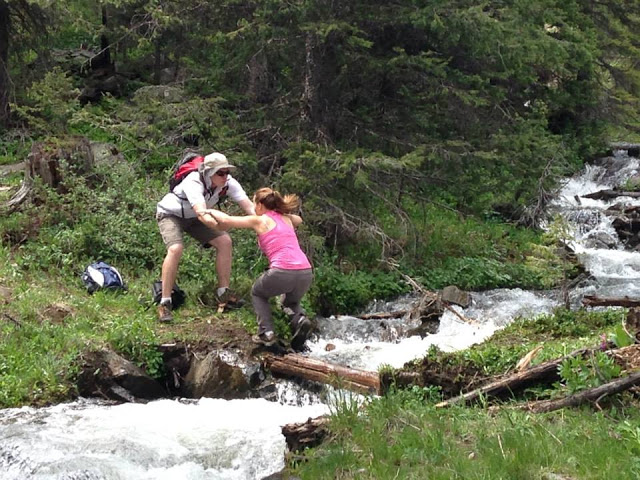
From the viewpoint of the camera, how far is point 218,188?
8555 millimetres

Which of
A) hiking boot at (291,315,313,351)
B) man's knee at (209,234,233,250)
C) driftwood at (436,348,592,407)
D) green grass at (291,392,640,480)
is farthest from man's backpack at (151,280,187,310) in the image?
driftwood at (436,348,592,407)

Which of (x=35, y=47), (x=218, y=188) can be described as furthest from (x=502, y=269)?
(x=35, y=47)

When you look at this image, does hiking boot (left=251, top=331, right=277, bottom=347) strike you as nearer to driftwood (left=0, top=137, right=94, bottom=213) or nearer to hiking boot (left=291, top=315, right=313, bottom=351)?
hiking boot (left=291, top=315, right=313, bottom=351)

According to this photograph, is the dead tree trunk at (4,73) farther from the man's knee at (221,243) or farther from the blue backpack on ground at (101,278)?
the man's knee at (221,243)

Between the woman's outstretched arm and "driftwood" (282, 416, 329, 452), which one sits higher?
the woman's outstretched arm

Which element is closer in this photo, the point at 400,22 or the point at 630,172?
the point at 400,22

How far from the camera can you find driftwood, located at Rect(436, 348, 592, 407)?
5781 mm

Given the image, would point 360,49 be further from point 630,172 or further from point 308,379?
point 630,172

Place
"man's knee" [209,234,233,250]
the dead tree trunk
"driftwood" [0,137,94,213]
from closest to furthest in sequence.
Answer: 1. "man's knee" [209,234,233,250]
2. "driftwood" [0,137,94,213]
3. the dead tree trunk

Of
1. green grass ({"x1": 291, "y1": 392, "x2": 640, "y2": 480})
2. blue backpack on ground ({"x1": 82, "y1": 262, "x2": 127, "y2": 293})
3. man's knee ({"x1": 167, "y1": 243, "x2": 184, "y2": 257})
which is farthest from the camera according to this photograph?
blue backpack on ground ({"x1": 82, "y1": 262, "x2": 127, "y2": 293})

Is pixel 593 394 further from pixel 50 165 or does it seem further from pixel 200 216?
pixel 50 165

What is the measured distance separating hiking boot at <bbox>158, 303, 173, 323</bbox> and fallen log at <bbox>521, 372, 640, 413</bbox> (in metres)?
4.60

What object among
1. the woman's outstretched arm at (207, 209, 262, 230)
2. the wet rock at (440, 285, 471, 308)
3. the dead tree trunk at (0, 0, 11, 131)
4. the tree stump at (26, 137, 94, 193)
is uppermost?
the woman's outstretched arm at (207, 209, 262, 230)

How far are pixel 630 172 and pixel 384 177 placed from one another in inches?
590
